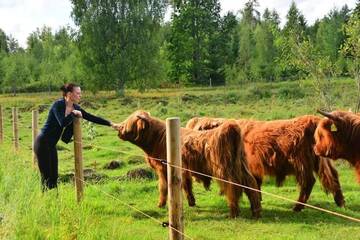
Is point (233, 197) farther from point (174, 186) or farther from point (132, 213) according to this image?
point (174, 186)

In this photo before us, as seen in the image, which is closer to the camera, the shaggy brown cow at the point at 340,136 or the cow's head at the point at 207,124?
the shaggy brown cow at the point at 340,136

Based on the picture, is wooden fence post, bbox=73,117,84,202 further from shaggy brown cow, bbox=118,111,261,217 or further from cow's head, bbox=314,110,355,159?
cow's head, bbox=314,110,355,159

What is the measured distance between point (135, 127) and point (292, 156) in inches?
101

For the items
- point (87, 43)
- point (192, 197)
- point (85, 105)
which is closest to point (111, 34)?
point (87, 43)

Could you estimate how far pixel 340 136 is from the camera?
651 centimetres

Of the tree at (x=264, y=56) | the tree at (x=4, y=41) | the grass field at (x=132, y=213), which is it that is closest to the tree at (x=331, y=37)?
the tree at (x=264, y=56)

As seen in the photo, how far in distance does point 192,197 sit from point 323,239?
8.13ft

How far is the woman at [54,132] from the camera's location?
292 inches

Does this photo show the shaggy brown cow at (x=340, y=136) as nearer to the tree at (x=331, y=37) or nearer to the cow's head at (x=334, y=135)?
the cow's head at (x=334, y=135)

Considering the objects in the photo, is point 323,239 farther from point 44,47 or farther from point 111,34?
point 44,47

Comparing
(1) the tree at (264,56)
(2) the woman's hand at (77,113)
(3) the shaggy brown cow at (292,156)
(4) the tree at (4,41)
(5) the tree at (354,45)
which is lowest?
(3) the shaggy brown cow at (292,156)

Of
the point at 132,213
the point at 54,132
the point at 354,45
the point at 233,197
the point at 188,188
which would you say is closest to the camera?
the point at 233,197

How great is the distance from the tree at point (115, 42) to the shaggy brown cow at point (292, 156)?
3415 cm

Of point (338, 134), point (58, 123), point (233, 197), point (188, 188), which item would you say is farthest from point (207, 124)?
point (338, 134)
